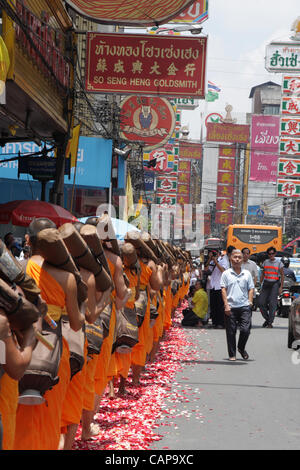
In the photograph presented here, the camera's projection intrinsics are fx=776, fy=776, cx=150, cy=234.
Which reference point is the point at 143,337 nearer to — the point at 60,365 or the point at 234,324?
the point at 234,324

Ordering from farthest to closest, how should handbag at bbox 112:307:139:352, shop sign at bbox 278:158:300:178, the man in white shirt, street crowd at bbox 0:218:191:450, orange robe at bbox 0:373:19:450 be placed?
1. shop sign at bbox 278:158:300:178
2. the man in white shirt
3. handbag at bbox 112:307:139:352
4. orange robe at bbox 0:373:19:450
5. street crowd at bbox 0:218:191:450

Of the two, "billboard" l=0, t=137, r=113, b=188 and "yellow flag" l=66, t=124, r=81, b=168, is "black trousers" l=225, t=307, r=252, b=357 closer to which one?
"yellow flag" l=66, t=124, r=81, b=168

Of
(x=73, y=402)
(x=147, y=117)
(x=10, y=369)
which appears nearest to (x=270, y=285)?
(x=147, y=117)

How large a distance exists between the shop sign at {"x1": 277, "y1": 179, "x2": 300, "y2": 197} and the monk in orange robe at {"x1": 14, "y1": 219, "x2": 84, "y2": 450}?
143 feet

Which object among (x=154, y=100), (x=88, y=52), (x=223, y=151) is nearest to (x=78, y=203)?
(x=154, y=100)

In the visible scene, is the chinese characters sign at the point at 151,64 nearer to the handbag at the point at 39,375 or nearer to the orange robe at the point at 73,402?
the orange robe at the point at 73,402

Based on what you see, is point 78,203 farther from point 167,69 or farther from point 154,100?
point 167,69

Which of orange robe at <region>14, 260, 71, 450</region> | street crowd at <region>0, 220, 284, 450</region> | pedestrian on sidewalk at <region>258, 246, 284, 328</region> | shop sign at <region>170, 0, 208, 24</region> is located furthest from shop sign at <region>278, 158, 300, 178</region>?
orange robe at <region>14, 260, 71, 450</region>

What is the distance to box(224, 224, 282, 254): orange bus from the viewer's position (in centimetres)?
3600

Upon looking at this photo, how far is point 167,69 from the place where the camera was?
14.2m

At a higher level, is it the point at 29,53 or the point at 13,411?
the point at 29,53

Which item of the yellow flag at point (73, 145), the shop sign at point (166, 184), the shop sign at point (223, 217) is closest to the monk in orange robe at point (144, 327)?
the yellow flag at point (73, 145)
